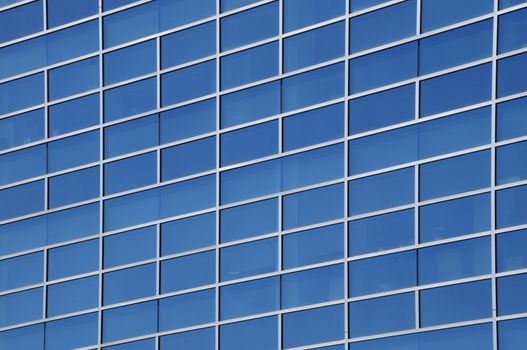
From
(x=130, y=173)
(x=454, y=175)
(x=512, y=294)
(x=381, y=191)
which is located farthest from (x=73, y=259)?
(x=512, y=294)

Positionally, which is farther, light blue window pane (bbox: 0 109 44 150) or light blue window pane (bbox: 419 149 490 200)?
light blue window pane (bbox: 0 109 44 150)

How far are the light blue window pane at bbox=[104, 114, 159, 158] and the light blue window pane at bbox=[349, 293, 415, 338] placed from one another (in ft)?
29.7

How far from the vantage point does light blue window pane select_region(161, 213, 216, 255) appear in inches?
2254

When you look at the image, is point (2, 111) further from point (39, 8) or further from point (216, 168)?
point (216, 168)

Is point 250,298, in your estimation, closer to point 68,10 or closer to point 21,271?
point 21,271

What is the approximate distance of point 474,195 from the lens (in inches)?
2064

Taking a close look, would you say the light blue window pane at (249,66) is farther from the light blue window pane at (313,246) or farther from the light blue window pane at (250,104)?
the light blue window pane at (313,246)

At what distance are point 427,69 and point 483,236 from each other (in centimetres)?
499

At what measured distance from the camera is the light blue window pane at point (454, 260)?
170ft

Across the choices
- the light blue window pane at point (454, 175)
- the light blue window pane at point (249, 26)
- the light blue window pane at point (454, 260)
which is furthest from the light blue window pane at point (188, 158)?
the light blue window pane at point (454, 260)

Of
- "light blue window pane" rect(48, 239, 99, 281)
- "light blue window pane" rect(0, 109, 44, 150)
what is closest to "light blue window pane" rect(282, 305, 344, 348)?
"light blue window pane" rect(48, 239, 99, 281)

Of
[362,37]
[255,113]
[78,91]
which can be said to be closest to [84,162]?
[78,91]

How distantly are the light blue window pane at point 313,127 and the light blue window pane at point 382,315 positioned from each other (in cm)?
486

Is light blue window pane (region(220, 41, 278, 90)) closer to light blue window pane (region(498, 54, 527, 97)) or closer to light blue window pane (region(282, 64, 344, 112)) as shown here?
light blue window pane (region(282, 64, 344, 112))
